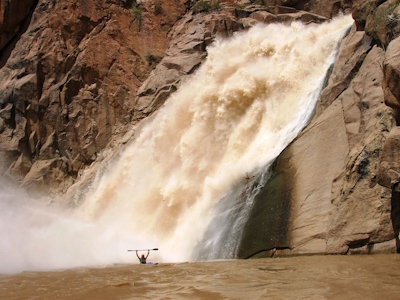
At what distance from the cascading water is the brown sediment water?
2.86 meters

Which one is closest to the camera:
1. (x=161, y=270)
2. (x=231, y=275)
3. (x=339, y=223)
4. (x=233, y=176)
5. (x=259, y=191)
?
(x=231, y=275)

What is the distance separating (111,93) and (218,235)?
1358 centimetres

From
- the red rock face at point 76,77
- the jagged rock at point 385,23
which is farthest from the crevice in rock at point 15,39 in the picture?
the jagged rock at point 385,23

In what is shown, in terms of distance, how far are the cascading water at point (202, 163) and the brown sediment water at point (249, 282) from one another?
2865mm

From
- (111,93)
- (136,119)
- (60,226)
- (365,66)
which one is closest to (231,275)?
(365,66)

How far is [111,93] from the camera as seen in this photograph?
22953 millimetres

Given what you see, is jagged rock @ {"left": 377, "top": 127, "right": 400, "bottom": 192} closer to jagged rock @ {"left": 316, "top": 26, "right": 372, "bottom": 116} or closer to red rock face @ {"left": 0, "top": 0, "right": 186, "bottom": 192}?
jagged rock @ {"left": 316, "top": 26, "right": 372, "bottom": 116}

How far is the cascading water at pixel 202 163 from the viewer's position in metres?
12.8

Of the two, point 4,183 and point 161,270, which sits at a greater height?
point 4,183

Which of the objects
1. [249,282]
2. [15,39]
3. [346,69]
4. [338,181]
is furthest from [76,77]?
[249,282]

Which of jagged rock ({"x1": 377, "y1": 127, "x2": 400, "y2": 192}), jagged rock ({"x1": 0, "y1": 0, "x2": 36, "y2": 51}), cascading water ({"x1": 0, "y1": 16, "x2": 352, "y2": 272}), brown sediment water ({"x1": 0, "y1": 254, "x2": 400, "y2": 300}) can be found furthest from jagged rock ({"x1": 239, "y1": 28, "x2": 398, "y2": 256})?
jagged rock ({"x1": 0, "y1": 0, "x2": 36, "y2": 51})

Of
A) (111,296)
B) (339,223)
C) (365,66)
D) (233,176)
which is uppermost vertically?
(365,66)

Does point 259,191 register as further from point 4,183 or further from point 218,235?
point 4,183

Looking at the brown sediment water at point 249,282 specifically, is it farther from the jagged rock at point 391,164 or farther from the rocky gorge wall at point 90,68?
the rocky gorge wall at point 90,68
